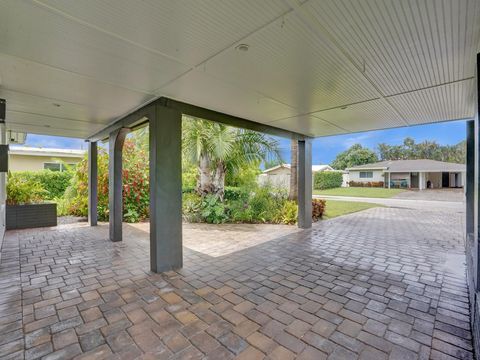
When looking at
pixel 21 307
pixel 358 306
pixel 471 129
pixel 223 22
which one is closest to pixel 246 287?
pixel 358 306

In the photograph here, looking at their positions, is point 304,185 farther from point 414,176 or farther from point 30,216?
point 414,176

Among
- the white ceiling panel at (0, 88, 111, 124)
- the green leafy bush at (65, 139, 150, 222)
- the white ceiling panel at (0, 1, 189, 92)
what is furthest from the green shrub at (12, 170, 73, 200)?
the white ceiling panel at (0, 1, 189, 92)

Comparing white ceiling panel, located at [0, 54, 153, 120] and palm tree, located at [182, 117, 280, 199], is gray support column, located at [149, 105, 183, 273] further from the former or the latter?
palm tree, located at [182, 117, 280, 199]

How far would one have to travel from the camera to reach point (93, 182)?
7688 millimetres

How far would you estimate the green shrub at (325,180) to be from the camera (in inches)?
1133

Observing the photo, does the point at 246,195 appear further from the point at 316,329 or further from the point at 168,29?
the point at 168,29

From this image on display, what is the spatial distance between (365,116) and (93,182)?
7692 mm

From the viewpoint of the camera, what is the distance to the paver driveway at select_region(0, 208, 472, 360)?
2.25 meters

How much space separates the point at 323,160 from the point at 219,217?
48901mm

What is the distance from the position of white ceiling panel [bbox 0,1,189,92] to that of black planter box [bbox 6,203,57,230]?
6.23 meters

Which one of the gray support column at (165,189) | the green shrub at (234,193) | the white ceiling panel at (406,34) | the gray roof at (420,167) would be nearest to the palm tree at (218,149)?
the green shrub at (234,193)

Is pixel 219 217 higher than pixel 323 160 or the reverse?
the reverse

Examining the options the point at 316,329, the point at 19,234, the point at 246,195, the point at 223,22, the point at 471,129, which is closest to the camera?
the point at 223,22

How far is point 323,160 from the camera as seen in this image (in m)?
53.2
